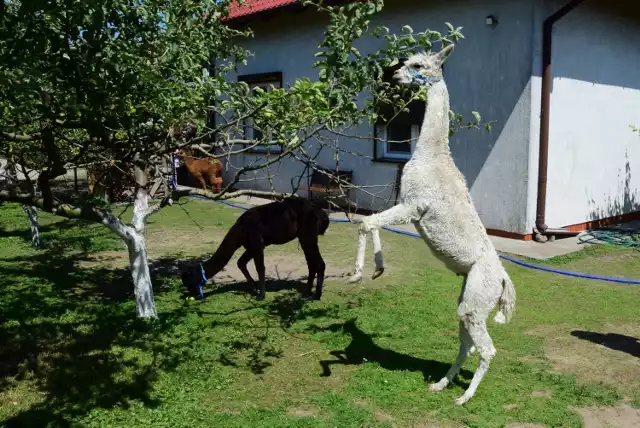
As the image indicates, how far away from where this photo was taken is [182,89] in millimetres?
4301

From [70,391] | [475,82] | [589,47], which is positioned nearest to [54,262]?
[70,391]

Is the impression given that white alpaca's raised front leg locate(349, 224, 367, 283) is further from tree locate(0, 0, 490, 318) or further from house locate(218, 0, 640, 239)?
house locate(218, 0, 640, 239)

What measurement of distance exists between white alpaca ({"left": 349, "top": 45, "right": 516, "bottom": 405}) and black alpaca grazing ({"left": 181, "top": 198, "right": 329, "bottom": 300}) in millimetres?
2698

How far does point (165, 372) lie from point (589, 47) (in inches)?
348

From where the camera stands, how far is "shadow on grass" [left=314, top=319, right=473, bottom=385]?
475 cm

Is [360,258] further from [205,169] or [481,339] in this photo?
[205,169]

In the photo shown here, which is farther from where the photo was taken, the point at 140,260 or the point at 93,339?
the point at 140,260

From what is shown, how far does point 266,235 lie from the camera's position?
6.59 m

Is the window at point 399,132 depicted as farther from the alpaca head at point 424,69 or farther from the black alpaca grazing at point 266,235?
the alpaca head at point 424,69

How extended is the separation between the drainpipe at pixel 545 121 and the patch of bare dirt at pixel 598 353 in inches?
148

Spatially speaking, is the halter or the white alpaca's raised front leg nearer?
the white alpaca's raised front leg

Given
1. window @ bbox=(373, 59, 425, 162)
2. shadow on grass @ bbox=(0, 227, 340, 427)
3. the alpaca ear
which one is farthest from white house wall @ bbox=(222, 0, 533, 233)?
the alpaca ear

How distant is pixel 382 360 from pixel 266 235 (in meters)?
2.22

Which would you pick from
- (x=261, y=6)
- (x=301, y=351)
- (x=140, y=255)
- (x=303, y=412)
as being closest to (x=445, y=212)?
(x=303, y=412)
